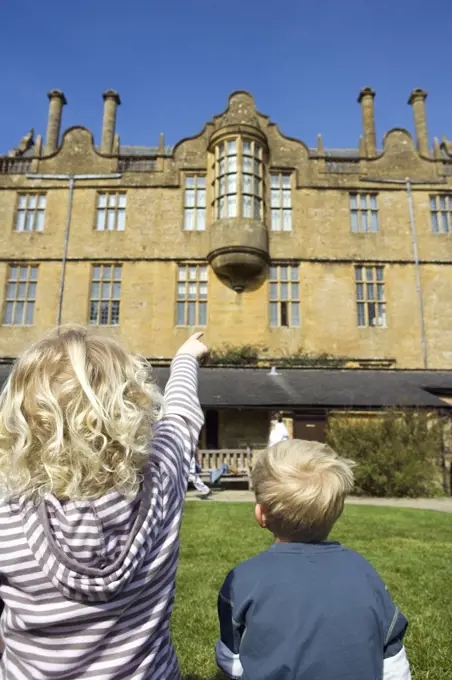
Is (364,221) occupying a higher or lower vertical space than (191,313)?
higher

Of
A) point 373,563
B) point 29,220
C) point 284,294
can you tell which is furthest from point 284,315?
point 373,563

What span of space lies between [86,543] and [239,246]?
1708cm

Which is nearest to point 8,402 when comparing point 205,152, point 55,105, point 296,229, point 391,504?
point 391,504

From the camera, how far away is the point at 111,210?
1973 cm

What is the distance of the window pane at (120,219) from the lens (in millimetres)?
19531

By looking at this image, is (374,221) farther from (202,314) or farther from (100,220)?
(100,220)

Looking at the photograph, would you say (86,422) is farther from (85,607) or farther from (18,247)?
(18,247)

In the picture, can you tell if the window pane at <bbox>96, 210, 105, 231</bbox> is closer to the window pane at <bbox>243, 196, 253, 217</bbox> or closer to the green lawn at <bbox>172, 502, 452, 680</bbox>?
the window pane at <bbox>243, 196, 253, 217</bbox>

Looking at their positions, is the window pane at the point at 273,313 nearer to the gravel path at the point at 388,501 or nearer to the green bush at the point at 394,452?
the green bush at the point at 394,452

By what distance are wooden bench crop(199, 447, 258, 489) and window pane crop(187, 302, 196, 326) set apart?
660 centimetres

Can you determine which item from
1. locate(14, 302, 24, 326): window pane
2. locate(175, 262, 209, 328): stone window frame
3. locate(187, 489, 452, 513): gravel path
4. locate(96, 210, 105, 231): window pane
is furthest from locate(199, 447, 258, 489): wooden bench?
locate(96, 210, 105, 231): window pane

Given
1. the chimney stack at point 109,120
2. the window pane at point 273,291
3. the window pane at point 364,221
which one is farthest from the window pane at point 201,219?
the window pane at point 364,221

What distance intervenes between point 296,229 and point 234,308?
13.4 ft

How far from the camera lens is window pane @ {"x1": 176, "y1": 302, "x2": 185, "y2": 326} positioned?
18.6 metres
